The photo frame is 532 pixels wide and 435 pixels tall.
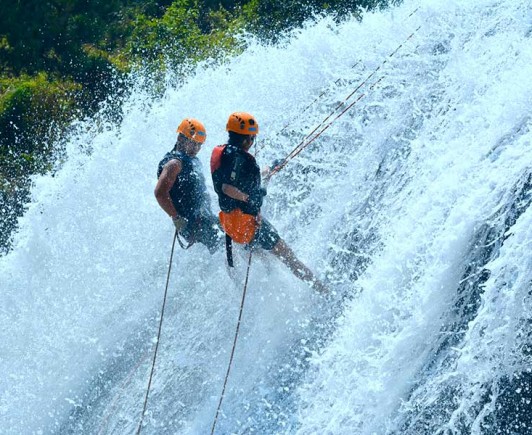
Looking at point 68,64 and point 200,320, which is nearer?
point 200,320

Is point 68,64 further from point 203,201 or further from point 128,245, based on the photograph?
point 203,201

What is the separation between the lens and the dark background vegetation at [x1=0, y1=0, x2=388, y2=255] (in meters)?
12.8

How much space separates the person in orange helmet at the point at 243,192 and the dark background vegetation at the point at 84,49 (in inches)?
228

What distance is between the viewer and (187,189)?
22.7 feet

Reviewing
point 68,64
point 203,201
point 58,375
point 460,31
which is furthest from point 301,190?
point 68,64

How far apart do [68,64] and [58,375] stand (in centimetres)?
857

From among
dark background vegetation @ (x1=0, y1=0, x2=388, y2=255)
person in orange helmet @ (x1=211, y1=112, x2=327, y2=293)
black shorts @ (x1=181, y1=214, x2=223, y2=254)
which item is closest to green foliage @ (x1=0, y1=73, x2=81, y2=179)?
dark background vegetation @ (x1=0, y1=0, x2=388, y2=255)

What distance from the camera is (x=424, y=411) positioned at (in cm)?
556

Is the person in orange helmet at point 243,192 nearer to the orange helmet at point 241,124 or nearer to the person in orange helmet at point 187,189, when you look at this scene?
the orange helmet at point 241,124

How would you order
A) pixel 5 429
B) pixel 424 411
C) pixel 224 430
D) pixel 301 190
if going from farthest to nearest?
pixel 301 190 < pixel 5 429 < pixel 224 430 < pixel 424 411

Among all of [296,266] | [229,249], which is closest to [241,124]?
[229,249]

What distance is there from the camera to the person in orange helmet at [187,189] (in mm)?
6762

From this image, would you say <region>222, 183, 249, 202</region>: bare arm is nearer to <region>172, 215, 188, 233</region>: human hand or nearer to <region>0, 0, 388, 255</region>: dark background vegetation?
<region>172, 215, 188, 233</region>: human hand

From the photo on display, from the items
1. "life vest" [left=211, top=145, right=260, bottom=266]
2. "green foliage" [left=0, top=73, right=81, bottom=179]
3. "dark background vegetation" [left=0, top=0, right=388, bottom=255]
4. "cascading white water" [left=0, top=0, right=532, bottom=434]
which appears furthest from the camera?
"dark background vegetation" [left=0, top=0, right=388, bottom=255]
